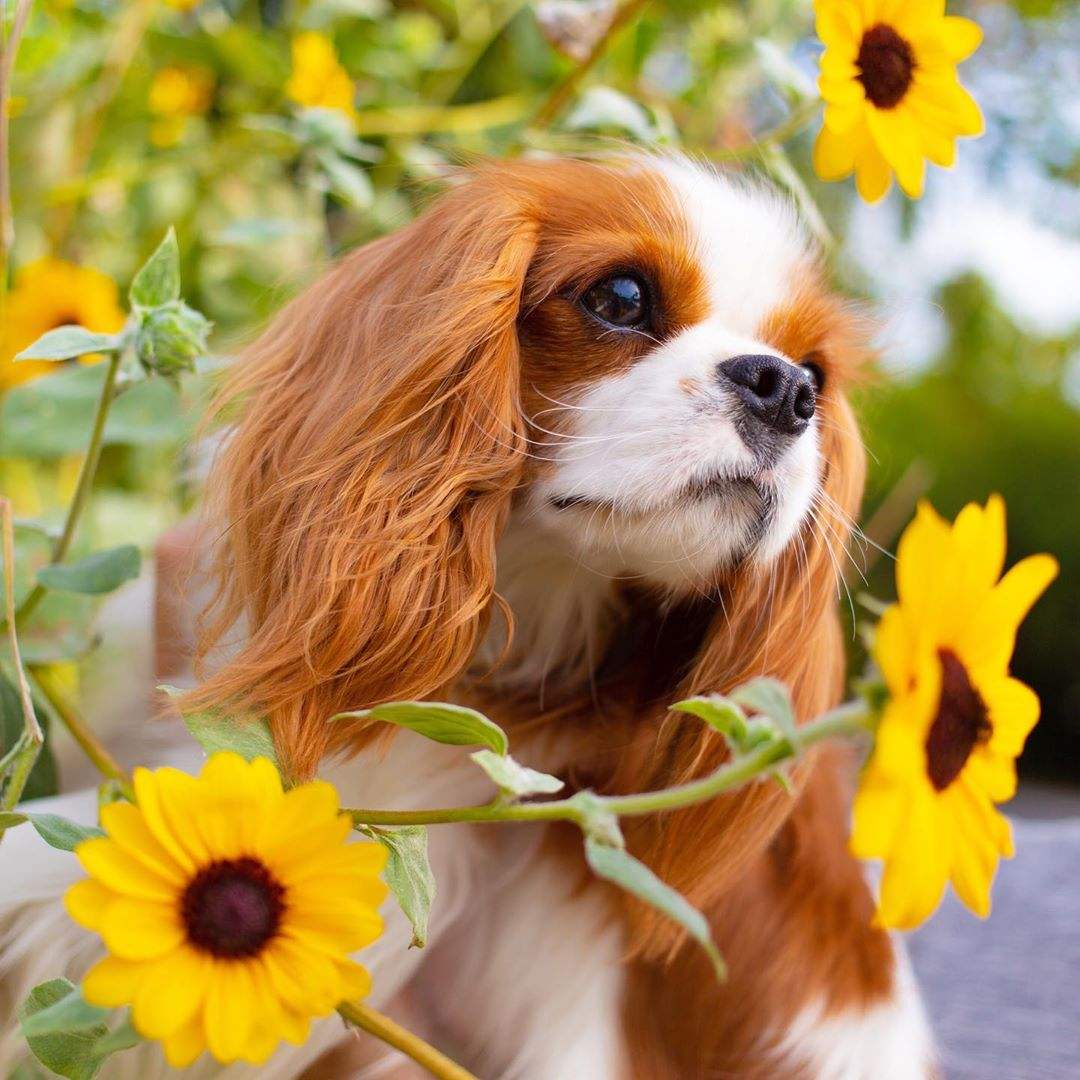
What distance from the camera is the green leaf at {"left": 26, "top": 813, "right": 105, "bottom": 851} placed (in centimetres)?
69

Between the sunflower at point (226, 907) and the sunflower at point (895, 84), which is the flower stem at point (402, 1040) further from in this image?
the sunflower at point (895, 84)

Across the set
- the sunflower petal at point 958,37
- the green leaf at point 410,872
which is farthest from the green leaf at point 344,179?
the green leaf at point 410,872

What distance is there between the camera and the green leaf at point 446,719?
62cm

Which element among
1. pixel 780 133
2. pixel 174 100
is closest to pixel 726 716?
pixel 780 133

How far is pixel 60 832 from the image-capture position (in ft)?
2.28

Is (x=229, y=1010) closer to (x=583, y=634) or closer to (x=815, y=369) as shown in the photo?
(x=583, y=634)

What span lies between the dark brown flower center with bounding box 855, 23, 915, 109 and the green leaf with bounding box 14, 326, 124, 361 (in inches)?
20.2

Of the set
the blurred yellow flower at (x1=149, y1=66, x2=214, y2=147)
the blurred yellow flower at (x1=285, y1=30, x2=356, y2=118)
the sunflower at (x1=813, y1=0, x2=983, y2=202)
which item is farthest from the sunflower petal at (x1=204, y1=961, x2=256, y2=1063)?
the blurred yellow flower at (x1=149, y1=66, x2=214, y2=147)

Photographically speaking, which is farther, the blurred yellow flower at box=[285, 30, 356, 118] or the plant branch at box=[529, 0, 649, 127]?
the blurred yellow flower at box=[285, 30, 356, 118]

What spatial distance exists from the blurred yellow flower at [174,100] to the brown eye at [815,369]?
1.00m

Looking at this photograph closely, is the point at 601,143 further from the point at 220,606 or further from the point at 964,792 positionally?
the point at 964,792

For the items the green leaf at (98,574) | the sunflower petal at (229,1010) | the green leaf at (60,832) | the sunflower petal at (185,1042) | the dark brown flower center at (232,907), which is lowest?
the green leaf at (98,574)

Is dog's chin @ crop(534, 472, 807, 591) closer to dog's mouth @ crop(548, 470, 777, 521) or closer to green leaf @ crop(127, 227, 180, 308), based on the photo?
dog's mouth @ crop(548, 470, 777, 521)

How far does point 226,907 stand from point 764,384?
1.68 ft
